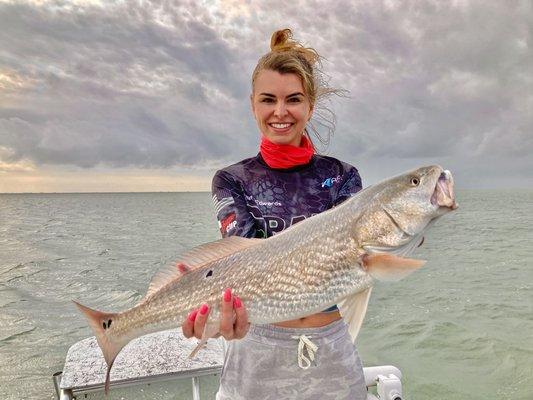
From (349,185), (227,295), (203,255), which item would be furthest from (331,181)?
(227,295)

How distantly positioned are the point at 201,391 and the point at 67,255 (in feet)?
70.4

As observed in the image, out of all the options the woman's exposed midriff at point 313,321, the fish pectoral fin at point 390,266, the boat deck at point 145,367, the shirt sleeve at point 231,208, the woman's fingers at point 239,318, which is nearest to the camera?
the fish pectoral fin at point 390,266

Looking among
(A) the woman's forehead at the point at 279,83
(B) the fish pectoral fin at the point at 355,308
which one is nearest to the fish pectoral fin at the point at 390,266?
(B) the fish pectoral fin at the point at 355,308

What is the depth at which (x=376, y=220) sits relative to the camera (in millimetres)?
2855

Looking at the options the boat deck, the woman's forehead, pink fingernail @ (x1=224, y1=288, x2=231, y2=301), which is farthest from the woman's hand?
the boat deck

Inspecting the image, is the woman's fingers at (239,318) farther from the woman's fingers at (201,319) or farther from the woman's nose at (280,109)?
the woman's nose at (280,109)

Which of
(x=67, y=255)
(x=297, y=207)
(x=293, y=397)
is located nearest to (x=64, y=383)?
(x=293, y=397)

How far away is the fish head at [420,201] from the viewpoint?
280 cm

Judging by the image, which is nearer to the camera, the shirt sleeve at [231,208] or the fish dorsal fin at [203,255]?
the fish dorsal fin at [203,255]

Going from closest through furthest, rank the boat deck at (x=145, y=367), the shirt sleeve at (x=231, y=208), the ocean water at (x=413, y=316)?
the shirt sleeve at (x=231, y=208) < the boat deck at (x=145, y=367) < the ocean water at (x=413, y=316)

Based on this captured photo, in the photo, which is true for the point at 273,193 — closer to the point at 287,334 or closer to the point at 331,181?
the point at 331,181

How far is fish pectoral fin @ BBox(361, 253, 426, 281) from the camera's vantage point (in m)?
2.67

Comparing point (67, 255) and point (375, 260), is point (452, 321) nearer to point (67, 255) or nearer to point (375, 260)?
point (375, 260)

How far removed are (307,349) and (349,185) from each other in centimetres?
132
